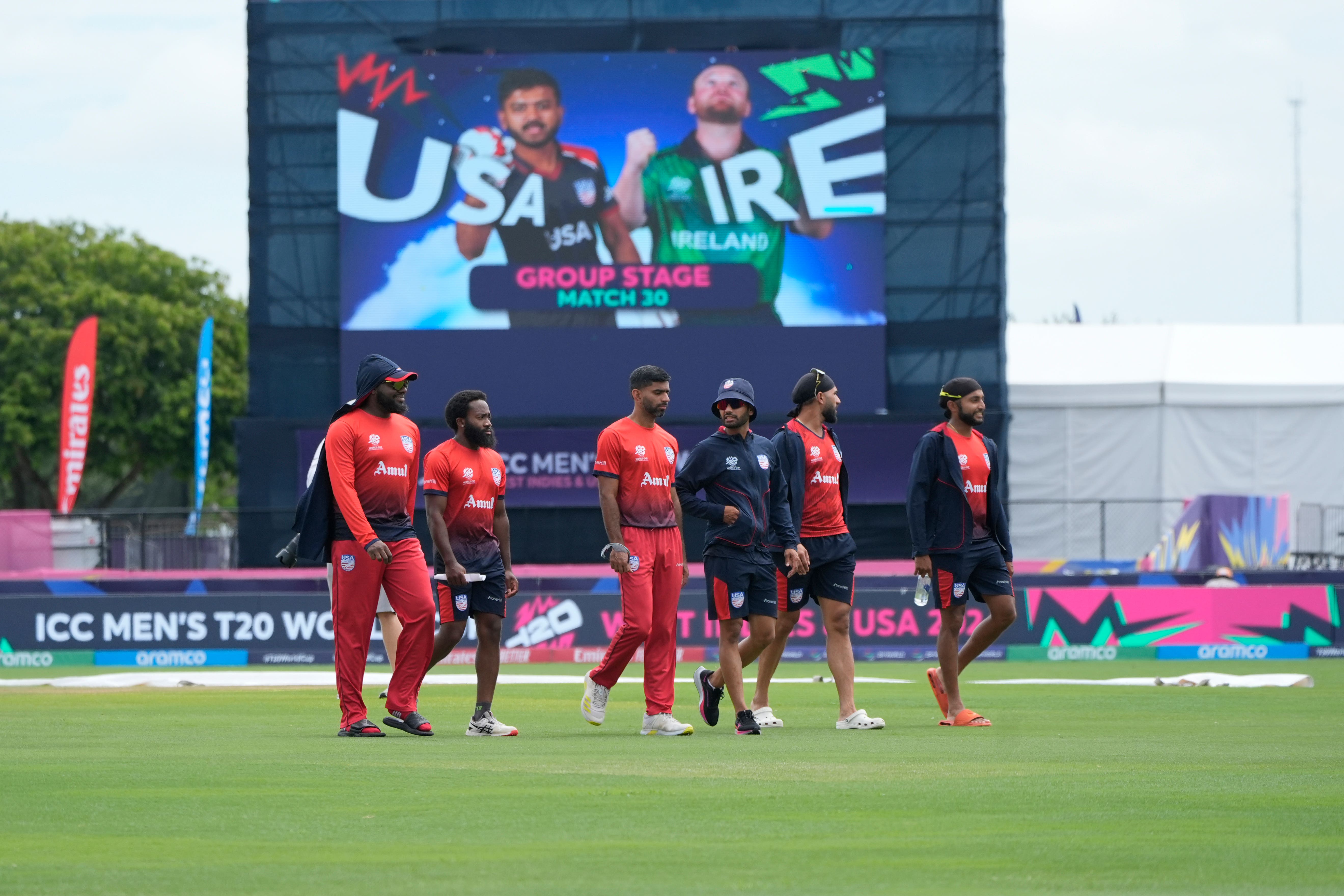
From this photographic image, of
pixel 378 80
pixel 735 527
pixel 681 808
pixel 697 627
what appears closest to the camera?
pixel 681 808

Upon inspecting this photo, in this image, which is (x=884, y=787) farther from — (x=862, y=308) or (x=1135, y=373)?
(x=1135, y=373)

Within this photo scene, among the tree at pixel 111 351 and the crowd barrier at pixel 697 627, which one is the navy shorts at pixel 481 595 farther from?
the tree at pixel 111 351

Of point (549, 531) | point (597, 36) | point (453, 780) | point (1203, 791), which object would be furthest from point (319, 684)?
point (597, 36)

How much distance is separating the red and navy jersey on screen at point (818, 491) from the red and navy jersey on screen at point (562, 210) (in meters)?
18.5

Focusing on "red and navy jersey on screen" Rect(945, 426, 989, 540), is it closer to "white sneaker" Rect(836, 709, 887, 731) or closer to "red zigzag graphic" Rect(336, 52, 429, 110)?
"white sneaker" Rect(836, 709, 887, 731)

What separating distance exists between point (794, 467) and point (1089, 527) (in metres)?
23.6

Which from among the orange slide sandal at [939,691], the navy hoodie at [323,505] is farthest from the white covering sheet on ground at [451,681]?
the navy hoodie at [323,505]

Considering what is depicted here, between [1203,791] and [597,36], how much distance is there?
2495cm

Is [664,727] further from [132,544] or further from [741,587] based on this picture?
[132,544]

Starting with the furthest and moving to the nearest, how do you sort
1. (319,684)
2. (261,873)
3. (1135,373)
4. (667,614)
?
(1135,373)
(319,684)
(667,614)
(261,873)

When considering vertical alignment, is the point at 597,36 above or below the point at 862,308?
above

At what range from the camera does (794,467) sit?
1104 cm

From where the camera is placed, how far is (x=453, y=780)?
25.3 ft

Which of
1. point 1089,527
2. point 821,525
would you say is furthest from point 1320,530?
point 821,525
